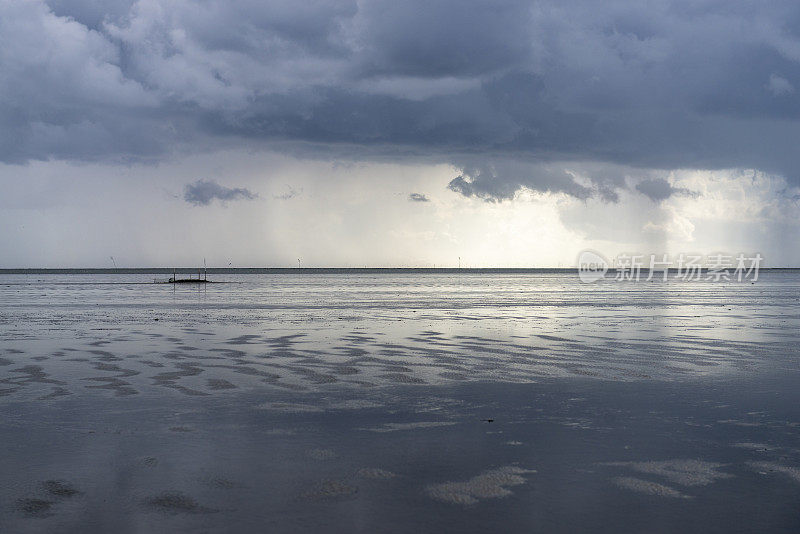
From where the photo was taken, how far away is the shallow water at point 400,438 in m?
8.93

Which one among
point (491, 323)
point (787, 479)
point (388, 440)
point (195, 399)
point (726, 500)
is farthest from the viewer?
point (491, 323)

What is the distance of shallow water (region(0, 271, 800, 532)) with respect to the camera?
8930 mm

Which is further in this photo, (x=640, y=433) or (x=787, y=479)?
(x=640, y=433)

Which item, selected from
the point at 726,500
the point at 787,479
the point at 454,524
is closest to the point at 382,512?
the point at 454,524

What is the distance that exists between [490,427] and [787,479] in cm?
496

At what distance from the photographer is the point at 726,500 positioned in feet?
30.6

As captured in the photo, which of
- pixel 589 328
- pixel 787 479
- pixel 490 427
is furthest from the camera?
pixel 589 328

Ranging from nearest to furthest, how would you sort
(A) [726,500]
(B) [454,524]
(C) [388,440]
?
1. (B) [454,524]
2. (A) [726,500]
3. (C) [388,440]

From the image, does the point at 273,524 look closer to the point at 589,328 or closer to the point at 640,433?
the point at 640,433

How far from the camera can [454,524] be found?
8.46m

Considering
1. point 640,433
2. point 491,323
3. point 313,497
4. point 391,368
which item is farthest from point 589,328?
point 313,497

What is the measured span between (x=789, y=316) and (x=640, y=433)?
120ft

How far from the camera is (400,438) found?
1255 centimetres

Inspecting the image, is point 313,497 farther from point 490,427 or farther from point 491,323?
point 491,323
